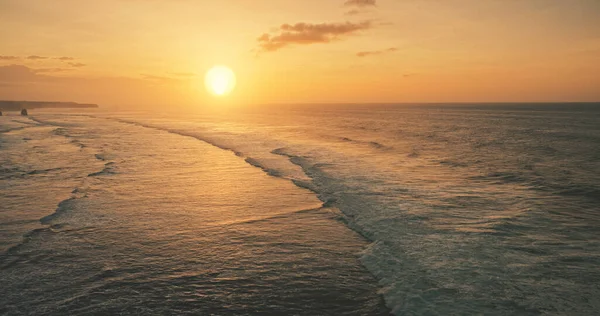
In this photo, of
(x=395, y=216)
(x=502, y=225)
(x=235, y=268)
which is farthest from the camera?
(x=395, y=216)

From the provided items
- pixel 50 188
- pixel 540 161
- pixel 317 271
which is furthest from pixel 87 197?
pixel 540 161

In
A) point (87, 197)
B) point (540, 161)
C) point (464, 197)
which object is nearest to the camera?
point (87, 197)

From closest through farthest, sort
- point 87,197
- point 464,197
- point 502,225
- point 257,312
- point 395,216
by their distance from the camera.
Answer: point 257,312 < point 502,225 < point 395,216 < point 87,197 < point 464,197

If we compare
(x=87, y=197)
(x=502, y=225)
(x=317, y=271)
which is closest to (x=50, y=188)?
(x=87, y=197)

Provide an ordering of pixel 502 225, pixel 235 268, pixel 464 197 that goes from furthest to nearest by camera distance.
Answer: pixel 464 197
pixel 502 225
pixel 235 268

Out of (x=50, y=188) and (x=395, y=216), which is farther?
(x=50, y=188)

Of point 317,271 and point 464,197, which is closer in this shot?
point 317,271

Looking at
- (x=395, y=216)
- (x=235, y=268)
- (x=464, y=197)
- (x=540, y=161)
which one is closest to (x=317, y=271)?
(x=235, y=268)

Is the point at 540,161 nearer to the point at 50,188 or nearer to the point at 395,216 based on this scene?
the point at 395,216

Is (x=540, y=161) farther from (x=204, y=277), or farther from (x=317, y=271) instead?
(x=204, y=277)
